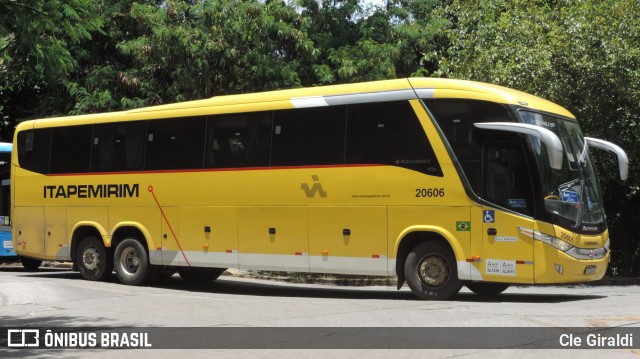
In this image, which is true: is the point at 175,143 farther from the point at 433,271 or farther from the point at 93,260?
the point at 433,271

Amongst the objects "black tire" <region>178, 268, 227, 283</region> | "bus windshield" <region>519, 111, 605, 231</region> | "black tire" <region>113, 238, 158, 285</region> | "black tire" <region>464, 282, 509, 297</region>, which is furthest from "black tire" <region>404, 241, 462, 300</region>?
"black tire" <region>178, 268, 227, 283</region>

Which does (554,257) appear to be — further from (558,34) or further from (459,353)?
(558,34)

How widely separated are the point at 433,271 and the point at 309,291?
422cm

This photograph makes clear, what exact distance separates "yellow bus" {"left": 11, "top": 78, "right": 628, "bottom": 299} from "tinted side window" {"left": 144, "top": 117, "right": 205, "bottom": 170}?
28 mm

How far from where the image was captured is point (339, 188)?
52.9 feet

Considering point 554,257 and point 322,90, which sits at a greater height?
point 322,90

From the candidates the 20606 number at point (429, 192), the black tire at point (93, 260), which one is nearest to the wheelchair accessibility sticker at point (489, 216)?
the 20606 number at point (429, 192)

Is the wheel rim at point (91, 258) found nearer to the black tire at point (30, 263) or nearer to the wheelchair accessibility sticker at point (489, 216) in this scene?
the black tire at point (30, 263)

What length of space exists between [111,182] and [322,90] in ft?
18.6

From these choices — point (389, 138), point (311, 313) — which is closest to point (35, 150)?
point (389, 138)

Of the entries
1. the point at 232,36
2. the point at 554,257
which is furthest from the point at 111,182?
the point at 554,257

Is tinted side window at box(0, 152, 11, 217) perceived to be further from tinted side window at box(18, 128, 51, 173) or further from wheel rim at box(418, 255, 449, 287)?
wheel rim at box(418, 255, 449, 287)

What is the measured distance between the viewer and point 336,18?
28.3 metres

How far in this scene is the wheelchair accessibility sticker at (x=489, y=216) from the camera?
1458 centimetres
